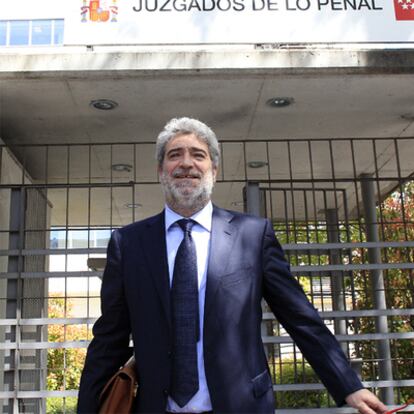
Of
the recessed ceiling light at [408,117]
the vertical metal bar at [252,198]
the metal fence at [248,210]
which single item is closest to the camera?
the metal fence at [248,210]

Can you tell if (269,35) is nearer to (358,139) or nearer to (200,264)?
(358,139)

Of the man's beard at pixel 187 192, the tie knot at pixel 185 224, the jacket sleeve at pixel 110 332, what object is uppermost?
the man's beard at pixel 187 192

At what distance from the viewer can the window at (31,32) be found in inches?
161

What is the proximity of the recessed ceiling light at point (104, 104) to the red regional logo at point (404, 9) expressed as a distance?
2473 mm

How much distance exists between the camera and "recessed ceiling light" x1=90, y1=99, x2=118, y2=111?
4591 millimetres

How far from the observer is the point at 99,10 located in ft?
13.3

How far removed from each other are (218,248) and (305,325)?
446 millimetres

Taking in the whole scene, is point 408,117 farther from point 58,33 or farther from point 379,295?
point 58,33

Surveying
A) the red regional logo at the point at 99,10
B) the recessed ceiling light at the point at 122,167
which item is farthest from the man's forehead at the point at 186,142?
the recessed ceiling light at the point at 122,167

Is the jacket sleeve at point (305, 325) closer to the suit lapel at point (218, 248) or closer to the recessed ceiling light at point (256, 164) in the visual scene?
the suit lapel at point (218, 248)

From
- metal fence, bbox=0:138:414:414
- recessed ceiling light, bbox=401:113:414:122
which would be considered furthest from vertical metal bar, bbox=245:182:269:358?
recessed ceiling light, bbox=401:113:414:122

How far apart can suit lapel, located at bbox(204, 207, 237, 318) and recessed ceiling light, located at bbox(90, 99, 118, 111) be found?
2.79m

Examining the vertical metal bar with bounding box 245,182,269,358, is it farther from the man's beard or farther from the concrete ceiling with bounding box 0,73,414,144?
the man's beard

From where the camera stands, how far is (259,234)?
2.06 meters
